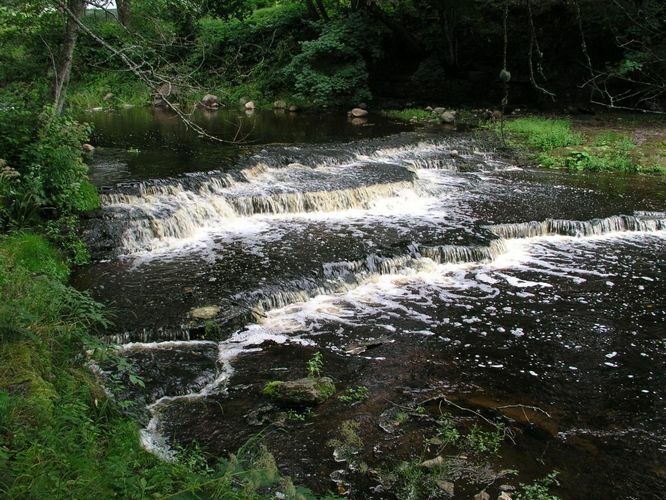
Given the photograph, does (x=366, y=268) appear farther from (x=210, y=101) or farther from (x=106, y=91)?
(x=106, y=91)

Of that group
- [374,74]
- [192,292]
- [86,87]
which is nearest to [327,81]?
[374,74]

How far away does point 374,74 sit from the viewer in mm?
25891

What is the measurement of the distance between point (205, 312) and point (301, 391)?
2.36 meters

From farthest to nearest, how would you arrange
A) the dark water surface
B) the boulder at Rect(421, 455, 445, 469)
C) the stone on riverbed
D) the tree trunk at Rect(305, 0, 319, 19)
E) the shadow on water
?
1. the tree trunk at Rect(305, 0, 319, 19)
2. the stone on riverbed
3. the shadow on water
4. the dark water surface
5. the boulder at Rect(421, 455, 445, 469)

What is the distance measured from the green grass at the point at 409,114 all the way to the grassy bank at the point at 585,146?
369 centimetres

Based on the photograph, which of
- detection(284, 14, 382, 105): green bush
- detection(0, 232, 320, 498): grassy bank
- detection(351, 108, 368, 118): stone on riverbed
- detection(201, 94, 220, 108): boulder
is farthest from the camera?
detection(201, 94, 220, 108): boulder

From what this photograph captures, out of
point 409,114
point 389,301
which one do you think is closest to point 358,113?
point 409,114

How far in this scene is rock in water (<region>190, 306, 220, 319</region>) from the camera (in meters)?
7.64

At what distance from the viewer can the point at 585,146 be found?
56.6 feet

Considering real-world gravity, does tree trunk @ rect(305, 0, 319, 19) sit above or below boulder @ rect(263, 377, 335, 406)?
above

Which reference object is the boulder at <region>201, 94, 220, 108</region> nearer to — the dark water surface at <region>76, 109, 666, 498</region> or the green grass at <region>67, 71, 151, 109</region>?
the green grass at <region>67, 71, 151, 109</region>

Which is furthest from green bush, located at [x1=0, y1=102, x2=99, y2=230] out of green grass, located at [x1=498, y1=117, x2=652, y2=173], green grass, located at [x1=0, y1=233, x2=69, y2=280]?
green grass, located at [x1=498, y1=117, x2=652, y2=173]

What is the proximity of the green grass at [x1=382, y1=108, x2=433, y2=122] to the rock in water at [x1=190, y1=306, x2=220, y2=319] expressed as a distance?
16.0 metres

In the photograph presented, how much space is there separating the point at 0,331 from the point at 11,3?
25.8 feet
